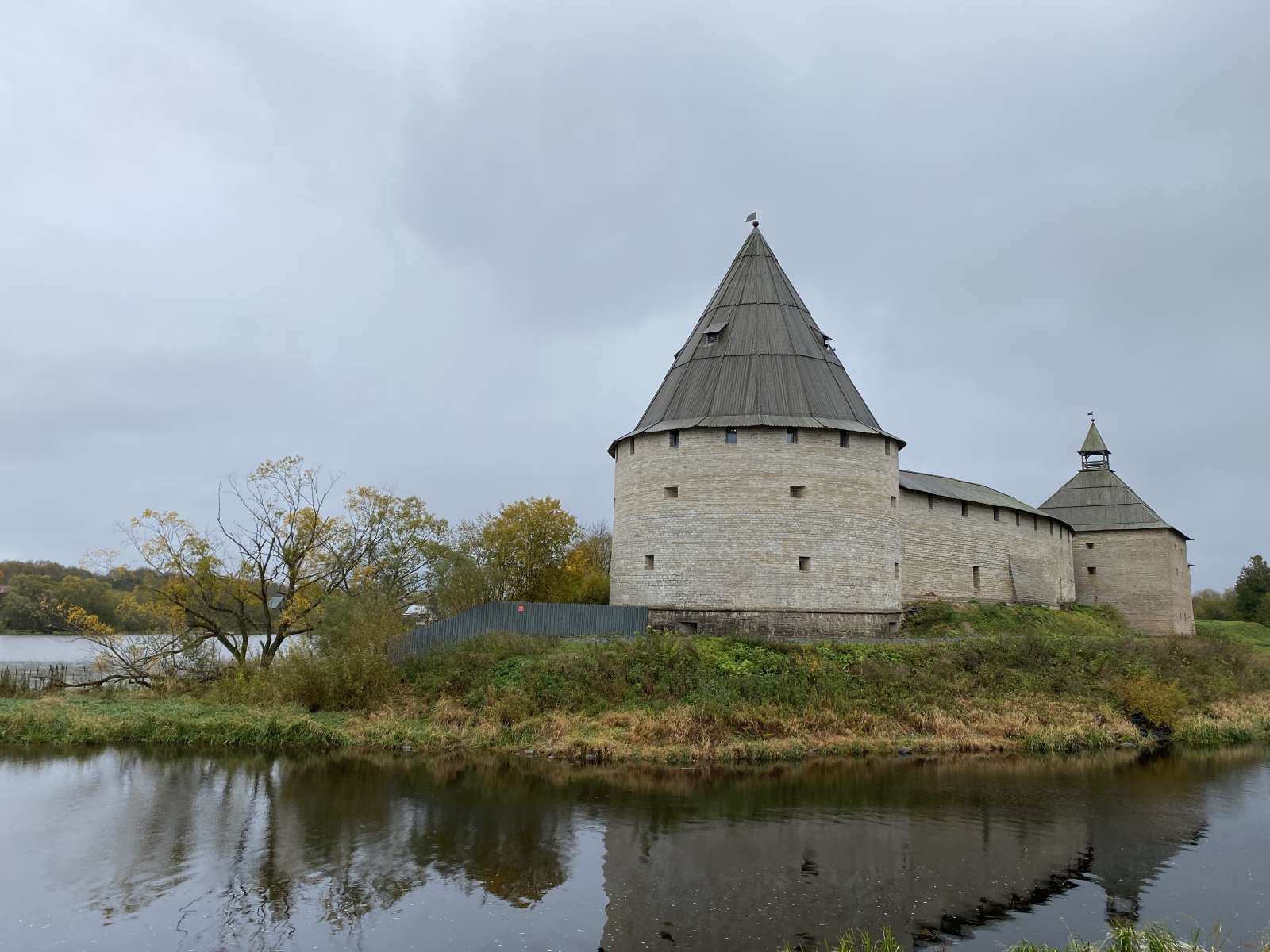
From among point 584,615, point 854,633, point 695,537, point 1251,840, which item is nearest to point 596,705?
point 584,615

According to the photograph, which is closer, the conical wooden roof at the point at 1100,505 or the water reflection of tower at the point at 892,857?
the water reflection of tower at the point at 892,857

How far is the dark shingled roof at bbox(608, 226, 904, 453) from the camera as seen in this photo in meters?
21.9

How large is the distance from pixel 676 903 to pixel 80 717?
44.8ft

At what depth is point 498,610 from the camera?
20031 mm

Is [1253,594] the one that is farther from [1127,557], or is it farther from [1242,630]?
[1127,557]

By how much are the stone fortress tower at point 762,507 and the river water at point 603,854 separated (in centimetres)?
645

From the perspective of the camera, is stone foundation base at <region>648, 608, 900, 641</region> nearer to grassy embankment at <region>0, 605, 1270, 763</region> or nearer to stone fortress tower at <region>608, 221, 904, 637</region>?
stone fortress tower at <region>608, 221, 904, 637</region>

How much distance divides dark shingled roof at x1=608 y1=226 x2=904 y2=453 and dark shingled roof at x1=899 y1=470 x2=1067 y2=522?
10.5 ft

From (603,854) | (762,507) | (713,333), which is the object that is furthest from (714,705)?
(713,333)

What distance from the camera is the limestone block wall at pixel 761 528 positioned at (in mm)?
20719

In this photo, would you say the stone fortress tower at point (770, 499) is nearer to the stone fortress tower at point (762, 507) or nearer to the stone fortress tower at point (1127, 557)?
the stone fortress tower at point (762, 507)

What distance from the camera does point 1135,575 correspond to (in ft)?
109

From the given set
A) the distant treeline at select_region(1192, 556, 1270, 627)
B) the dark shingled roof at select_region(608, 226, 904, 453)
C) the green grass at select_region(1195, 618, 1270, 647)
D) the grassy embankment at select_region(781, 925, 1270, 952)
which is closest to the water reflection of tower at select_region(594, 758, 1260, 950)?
the grassy embankment at select_region(781, 925, 1270, 952)

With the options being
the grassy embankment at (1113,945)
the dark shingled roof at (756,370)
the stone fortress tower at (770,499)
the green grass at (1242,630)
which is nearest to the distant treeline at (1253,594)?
the green grass at (1242,630)
